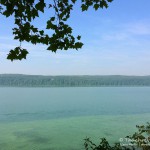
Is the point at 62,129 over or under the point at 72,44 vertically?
under

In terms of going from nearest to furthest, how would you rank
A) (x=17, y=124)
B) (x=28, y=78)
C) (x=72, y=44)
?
(x=72, y=44)
(x=17, y=124)
(x=28, y=78)

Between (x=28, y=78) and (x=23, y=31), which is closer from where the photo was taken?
(x=23, y=31)

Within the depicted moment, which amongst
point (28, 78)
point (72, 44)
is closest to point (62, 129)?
point (72, 44)

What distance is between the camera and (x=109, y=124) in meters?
21.3

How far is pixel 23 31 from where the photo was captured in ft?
9.23

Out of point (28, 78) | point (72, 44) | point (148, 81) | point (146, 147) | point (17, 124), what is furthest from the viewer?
point (148, 81)

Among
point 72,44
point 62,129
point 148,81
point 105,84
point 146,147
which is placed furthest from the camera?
point 148,81

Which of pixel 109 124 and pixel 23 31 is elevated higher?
pixel 23 31

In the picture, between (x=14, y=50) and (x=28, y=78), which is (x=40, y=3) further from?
(x=28, y=78)

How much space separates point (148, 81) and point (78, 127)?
594 ft

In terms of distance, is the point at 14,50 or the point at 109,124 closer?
the point at 14,50

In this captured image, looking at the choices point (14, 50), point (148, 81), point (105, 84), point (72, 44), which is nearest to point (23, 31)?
point (14, 50)

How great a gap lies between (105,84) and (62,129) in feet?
496

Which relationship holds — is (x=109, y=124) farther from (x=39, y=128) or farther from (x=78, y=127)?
(x=39, y=128)
